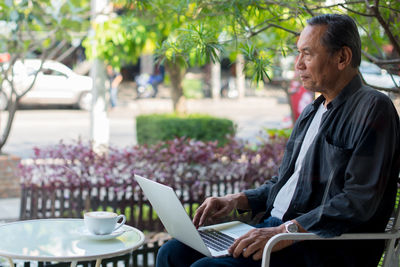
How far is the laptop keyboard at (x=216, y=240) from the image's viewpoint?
95.7 inches

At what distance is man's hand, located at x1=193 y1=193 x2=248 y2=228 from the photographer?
2.66 m

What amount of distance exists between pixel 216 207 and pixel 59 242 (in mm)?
703

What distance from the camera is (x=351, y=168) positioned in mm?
2227

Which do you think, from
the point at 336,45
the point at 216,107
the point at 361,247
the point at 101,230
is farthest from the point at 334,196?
the point at 216,107

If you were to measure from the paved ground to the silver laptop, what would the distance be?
4.01 metres

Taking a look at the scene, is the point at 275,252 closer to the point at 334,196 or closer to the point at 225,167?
the point at 334,196

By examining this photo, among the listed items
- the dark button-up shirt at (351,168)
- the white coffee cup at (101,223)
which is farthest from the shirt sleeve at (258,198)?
the white coffee cup at (101,223)

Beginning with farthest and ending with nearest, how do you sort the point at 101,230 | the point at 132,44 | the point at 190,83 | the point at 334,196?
the point at 190,83, the point at 132,44, the point at 101,230, the point at 334,196

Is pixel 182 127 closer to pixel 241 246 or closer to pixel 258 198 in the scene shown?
pixel 258 198

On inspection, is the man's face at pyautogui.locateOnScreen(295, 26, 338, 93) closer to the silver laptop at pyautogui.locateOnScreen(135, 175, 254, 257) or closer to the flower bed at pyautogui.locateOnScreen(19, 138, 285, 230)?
the silver laptop at pyautogui.locateOnScreen(135, 175, 254, 257)

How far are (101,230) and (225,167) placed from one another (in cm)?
300

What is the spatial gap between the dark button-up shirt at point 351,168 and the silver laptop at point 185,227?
263mm

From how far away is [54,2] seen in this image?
6.98 meters

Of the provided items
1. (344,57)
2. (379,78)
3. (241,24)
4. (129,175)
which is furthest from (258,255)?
(129,175)
